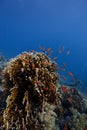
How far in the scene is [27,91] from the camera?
4.70 meters

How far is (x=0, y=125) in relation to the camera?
4.84 m

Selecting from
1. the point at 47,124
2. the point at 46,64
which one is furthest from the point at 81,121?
the point at 46,64

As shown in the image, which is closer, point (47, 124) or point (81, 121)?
point (47, 124)

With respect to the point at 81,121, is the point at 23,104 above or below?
below

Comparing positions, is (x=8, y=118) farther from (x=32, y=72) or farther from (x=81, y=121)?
(x=81, y=121)

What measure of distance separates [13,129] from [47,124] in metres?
0.94

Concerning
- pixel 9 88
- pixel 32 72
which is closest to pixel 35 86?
pixel 32 72

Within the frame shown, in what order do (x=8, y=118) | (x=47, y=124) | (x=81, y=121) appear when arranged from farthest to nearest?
(x=81, y=121), (x=47, y=124), (x=8, y=118)

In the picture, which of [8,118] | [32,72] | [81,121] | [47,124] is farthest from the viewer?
[81,121]

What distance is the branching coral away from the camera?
4.61 metres

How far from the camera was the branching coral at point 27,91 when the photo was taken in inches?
181

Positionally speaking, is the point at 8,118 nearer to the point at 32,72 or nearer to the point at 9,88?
the point at 9,88

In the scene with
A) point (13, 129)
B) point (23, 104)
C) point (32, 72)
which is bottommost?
point (13, 129)

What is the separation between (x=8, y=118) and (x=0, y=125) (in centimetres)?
39
